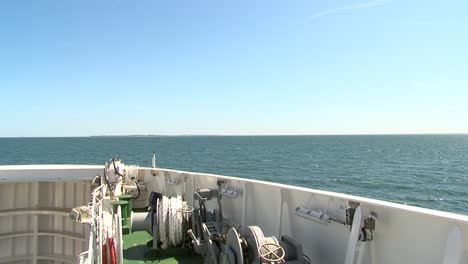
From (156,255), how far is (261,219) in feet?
6.57

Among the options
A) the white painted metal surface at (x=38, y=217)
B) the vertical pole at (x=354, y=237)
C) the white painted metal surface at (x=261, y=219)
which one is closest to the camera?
the white painted metal surface at (x=261, y=219)

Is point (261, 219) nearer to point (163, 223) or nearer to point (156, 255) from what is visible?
point (163, 223)

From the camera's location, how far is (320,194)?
4.52 metres

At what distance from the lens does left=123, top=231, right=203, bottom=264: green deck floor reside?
240 inches

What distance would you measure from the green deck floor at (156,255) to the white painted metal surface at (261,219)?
1029 mm

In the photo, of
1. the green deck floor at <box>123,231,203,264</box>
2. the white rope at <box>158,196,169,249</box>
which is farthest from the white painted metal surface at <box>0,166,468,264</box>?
the white rope at <box>158,196,169,249</box>

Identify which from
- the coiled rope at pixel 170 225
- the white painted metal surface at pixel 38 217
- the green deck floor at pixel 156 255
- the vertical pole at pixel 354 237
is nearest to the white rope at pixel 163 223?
the coiled rope at pixel 170 225

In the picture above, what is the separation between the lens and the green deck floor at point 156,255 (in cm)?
610

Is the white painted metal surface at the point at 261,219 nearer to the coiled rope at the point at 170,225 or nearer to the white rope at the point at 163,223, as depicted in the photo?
the coiled rope at the point at 170,225

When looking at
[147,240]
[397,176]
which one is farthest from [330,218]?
[397,176]

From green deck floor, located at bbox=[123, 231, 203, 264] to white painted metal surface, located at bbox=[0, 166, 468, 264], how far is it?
3.38ft

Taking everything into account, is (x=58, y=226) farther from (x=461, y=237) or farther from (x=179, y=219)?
(x=461, y=237)

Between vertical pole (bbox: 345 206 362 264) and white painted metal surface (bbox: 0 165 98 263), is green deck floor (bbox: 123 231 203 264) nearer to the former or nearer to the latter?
white painted metal surface (bbox: 0 165 98 263)

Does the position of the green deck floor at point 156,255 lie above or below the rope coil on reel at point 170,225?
below
